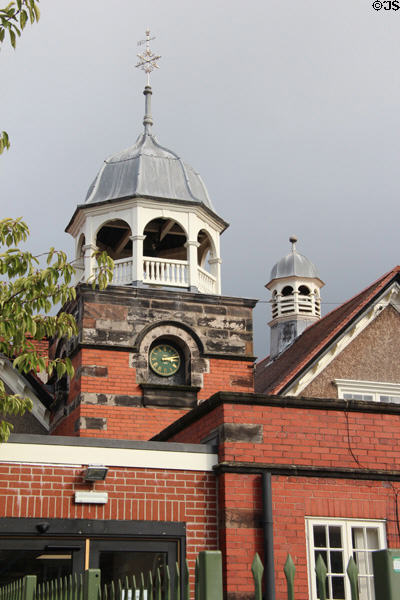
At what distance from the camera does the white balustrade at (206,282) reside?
20.7 m

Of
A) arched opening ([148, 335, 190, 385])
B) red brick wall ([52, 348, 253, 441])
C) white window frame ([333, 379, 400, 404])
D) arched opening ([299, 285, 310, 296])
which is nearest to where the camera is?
red brick wall ([52, 348, 253, 441])

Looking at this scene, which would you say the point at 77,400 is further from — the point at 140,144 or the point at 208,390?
the point at 140,144

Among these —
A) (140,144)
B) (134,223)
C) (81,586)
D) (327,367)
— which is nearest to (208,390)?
(327,367)

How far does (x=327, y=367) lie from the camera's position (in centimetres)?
2003

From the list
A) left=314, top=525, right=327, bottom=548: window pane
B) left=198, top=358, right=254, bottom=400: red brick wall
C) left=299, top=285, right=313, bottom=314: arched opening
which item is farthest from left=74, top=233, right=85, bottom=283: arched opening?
left=299, top=285, right=313, bottom=314: arched opening

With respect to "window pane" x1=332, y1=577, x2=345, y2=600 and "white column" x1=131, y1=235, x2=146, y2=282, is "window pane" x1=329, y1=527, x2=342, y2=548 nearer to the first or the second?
"window pane" x1=332, y1=577, x2=345, y2=600

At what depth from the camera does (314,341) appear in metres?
23.4

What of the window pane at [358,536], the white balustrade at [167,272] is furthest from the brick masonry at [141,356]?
the window pane at [358,536]

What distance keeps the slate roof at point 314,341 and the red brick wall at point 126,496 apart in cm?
703

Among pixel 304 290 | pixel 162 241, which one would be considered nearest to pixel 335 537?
pixel 162 241

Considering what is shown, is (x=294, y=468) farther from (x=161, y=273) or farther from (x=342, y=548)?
(x=161, y=273)

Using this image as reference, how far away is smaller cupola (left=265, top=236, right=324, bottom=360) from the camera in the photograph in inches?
1302

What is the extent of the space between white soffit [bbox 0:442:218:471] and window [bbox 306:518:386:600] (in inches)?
69.0

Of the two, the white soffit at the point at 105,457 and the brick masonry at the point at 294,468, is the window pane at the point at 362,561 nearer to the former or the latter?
the brick masonry at the point at 294,468
